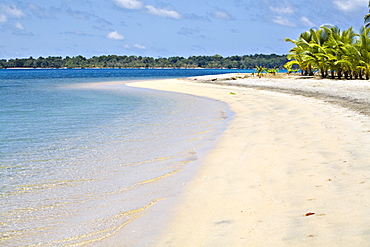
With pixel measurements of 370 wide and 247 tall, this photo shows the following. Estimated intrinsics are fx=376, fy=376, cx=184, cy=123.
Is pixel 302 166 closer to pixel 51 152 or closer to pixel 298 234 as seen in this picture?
pixel 298 234

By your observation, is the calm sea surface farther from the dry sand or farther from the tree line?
the tree line

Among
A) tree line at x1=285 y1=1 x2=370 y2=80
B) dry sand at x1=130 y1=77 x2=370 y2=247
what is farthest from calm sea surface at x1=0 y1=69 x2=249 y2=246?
tree line at x1=285 y1=1 x2=370 y2=80

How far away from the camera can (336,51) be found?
32750 millimetres

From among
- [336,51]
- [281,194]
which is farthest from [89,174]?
[336,51]

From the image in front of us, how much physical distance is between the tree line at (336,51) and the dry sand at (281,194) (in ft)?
76.0

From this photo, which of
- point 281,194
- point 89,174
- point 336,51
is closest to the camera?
point 281,194

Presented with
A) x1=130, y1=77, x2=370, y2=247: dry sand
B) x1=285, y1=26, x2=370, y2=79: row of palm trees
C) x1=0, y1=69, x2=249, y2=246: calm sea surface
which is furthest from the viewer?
x1=285, y1=26, x2=370, y2=79: row of palm trees

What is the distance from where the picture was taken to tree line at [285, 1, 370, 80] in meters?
29.8

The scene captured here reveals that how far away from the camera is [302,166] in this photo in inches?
250

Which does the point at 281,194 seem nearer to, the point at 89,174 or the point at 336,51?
the point at 89,174

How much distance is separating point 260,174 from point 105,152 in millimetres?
3874

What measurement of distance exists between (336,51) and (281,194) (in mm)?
30975

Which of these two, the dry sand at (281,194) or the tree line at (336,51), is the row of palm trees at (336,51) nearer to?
the tree line at (336,51)

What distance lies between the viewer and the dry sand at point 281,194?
382 centimetres
